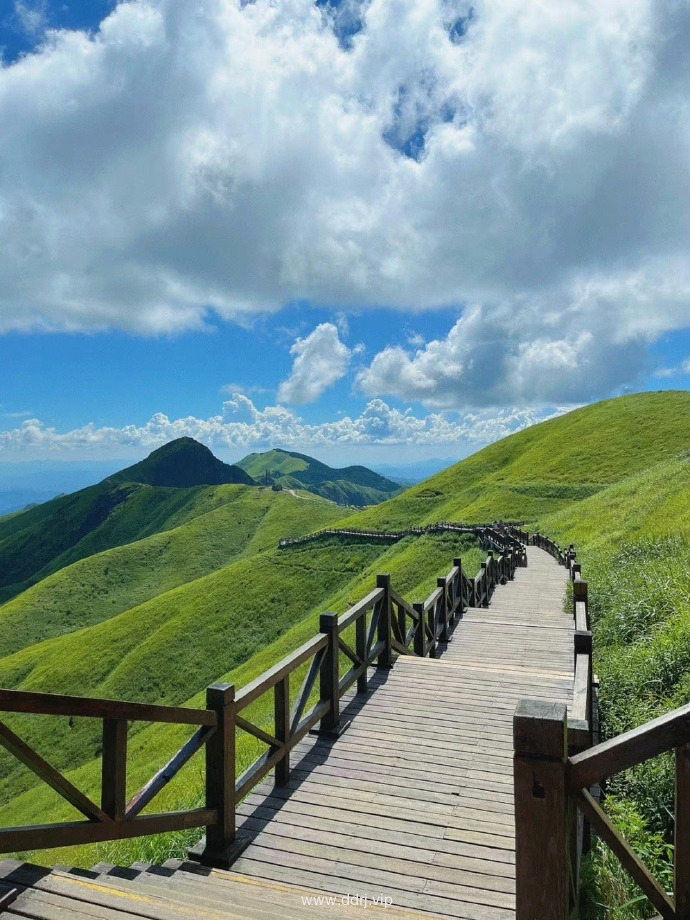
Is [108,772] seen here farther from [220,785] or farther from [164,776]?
[220,785]

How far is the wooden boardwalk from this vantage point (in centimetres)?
400

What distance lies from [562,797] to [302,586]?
65315 millimetres

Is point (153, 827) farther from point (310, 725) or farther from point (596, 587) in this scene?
point (596, 587)

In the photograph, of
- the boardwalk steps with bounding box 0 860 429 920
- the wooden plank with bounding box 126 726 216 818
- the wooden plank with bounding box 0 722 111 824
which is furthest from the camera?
the wooden plank with bounding box 126 726 216 818

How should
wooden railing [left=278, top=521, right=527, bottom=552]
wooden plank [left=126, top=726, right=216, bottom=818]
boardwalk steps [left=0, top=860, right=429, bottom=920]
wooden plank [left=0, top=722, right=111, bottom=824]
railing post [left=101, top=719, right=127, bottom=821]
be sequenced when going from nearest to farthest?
boardwalk steps [left=0, top=860, right=429, bottom=920], wooden plank [left=0, top=722, right=111, bottom=824], railing post [left=101, top=719, right=127, bottom=821], wooden plank [left=126, top=726, right=216, bottom=818], wooden railing [left=278, top=521, right=527, bottom=552]

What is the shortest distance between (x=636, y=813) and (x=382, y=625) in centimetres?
493

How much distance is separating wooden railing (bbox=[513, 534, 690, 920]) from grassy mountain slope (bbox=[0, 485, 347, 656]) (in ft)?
322

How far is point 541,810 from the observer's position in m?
2.80

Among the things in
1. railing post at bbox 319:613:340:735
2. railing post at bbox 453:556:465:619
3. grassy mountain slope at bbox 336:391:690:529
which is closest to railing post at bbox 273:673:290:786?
railing post at bbox 319:613:340:735

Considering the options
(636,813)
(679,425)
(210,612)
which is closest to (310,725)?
(636,813)

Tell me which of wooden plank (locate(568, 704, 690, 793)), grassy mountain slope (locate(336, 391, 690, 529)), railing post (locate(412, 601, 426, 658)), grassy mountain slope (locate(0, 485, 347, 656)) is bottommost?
grassy mountain slope (locate(0, 485, 347, 656))

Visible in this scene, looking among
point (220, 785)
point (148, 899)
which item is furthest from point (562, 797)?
point (220, 785)

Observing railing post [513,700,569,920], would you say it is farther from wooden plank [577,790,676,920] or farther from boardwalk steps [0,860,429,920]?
boardwalk steps [0,860,429,920]

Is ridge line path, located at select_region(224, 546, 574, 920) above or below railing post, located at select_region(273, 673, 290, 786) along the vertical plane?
below
